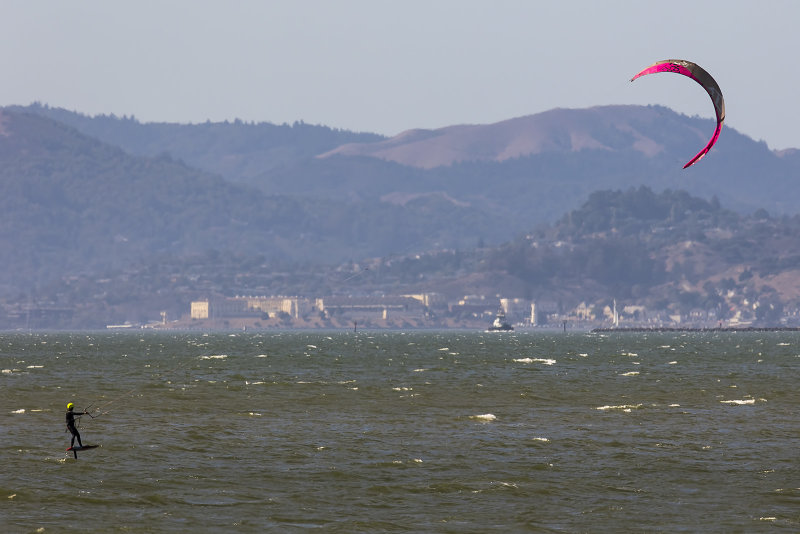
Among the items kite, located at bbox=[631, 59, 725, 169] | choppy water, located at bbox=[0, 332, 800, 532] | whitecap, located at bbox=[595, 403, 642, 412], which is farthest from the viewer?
whitecap, located at bbox=[595, 403, 642, 412]

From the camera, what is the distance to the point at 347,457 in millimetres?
60312

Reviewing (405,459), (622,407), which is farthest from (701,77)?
(622,407)

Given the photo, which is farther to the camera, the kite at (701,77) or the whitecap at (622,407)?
the whitecap at (622,407)

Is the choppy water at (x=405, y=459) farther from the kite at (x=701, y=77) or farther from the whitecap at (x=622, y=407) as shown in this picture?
the kite at (x=701, y=77)

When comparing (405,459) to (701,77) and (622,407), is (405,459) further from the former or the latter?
(622,407)

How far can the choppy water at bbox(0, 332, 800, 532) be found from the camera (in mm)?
46344

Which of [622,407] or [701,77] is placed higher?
[701,77]

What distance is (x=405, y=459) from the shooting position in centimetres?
5956

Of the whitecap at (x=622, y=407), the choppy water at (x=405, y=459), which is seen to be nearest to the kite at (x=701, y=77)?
the choppy water at (x=405, y=459)

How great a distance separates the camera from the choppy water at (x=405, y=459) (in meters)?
46.3

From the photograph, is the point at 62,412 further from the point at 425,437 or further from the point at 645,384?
the point at 645,384

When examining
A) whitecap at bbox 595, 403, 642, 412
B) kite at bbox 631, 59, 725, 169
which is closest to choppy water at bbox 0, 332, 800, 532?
whitecap at bbox 595, 403, 642, 412

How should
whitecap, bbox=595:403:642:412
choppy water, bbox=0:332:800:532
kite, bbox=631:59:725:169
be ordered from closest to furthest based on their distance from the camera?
choppy water, bbox=0:332:800:532 < kite, bbox=631:59:725:169 < whitecap, bbox=595:403:642:412

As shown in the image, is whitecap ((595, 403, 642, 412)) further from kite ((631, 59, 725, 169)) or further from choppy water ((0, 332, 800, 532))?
kite ((631, 59, 725, 169))
